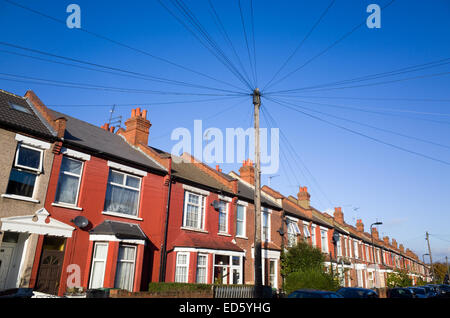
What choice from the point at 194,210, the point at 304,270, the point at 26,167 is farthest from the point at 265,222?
the point at 26,167

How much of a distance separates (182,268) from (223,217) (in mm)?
5626

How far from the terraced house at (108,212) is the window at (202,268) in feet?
0.21

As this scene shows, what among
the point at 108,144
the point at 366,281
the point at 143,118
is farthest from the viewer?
the point at 366,281

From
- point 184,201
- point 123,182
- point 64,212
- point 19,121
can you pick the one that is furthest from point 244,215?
point 19,121

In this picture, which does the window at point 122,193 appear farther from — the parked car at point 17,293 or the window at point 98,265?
the parked car at point 17,293

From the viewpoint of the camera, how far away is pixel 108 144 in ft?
65.3

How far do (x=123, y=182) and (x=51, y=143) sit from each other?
446 centimetres

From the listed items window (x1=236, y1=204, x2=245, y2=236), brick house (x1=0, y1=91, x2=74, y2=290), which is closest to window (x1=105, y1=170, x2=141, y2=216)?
brick house (x1=0, y1=91, x2=74, y2=290)

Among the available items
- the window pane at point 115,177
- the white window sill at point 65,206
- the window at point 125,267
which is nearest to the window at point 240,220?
the window at point 125,267

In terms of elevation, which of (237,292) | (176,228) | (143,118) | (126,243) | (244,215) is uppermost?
(143,118)

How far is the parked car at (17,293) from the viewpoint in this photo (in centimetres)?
1227

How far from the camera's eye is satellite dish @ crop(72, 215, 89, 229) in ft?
50.5
